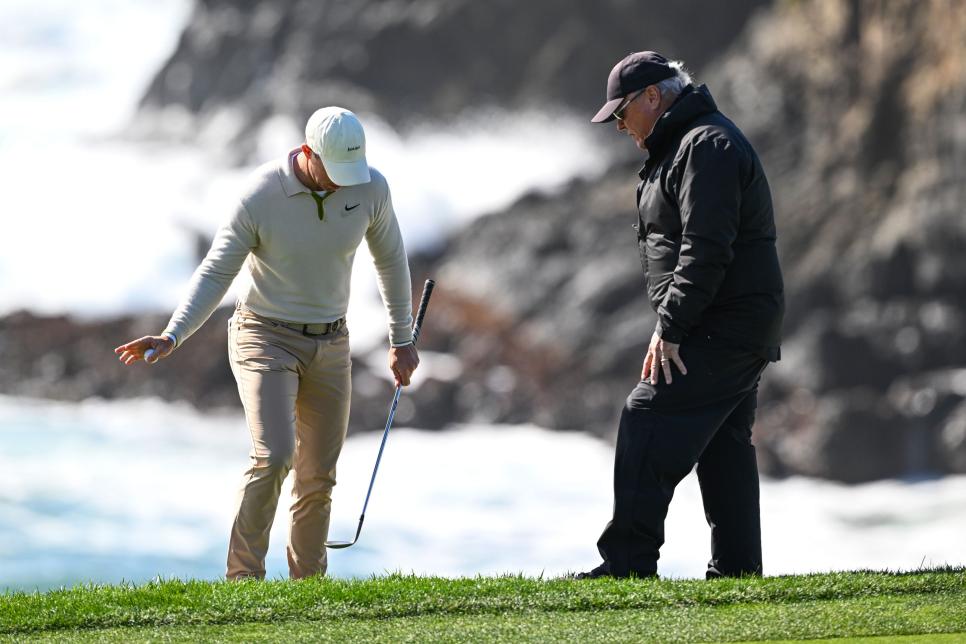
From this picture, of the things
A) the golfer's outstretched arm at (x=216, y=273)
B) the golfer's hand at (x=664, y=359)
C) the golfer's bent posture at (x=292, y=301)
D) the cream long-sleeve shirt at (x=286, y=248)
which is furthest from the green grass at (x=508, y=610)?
the cream long-sleeve shirt at (x=286, y=248)

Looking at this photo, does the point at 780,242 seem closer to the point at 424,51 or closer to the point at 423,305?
the point at 424,51

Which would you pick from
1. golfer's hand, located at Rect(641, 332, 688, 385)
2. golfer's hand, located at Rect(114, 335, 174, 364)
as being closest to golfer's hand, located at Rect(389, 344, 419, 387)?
golfer's hand, located at Rect(114, 335, 174, 364)

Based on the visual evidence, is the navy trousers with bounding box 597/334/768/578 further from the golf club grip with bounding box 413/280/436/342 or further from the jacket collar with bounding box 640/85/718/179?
the golf club grip with bounding box 413/280/436/342

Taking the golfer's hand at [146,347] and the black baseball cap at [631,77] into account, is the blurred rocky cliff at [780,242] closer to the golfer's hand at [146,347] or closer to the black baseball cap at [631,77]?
the black baseball cap at [631,77]

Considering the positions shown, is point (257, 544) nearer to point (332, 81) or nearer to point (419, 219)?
point (419, 219)

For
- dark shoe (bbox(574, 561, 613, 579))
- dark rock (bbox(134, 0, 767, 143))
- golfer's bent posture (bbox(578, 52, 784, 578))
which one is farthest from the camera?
dark rock (bbox(134, 0, 767, 143))

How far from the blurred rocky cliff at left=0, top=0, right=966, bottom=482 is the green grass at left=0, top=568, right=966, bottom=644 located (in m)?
20.0

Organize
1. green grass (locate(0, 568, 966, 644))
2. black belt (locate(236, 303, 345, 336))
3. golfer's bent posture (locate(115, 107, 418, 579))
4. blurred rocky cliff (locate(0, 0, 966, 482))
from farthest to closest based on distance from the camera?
blurred rocky cliff (locate(0, 0, 966, 482)) → black belt (locate(236, 303, 345, 336)) → golfer's bent posture (locate(115, 107, 418, 579)) → green grass (locate(0, 568, 966, 644))

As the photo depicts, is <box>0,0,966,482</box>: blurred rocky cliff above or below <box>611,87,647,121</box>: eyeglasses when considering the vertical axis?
above

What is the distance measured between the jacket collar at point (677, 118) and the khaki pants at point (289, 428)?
1578mm

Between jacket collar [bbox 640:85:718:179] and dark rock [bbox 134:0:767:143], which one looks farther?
dark rock [bbox 134:0:767:143]

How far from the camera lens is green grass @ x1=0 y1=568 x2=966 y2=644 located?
468 centimetres

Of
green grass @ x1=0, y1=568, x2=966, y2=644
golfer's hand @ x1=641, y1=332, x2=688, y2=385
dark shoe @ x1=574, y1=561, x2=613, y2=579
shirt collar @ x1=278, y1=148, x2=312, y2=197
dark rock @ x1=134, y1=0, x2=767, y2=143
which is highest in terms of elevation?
dark rock @ x1=134, y1=0, x2=767, y2=143

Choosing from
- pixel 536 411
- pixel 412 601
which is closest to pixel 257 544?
pixel 412 601
